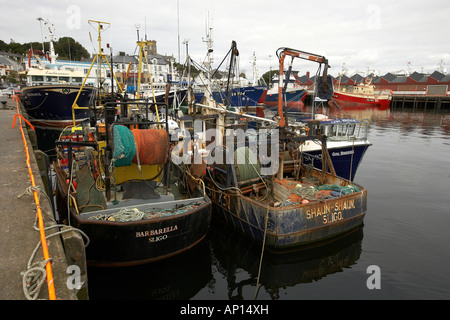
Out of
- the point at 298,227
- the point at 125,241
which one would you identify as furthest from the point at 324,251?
the point at 125,241

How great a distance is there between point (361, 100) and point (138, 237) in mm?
75215

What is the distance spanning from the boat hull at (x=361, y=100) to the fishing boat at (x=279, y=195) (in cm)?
6524

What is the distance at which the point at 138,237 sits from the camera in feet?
24.3

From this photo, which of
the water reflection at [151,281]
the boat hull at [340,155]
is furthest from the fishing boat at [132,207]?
the boat hull at [340,155]

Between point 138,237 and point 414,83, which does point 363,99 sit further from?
point 138,237

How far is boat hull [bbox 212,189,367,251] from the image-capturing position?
28.5 feet

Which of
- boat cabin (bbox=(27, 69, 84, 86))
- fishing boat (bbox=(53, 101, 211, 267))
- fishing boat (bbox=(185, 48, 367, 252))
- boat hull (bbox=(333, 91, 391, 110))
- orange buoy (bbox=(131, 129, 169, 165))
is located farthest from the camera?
boat hull (bbox=(333, 91, 391, 110))

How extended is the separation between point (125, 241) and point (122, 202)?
147 centimetres

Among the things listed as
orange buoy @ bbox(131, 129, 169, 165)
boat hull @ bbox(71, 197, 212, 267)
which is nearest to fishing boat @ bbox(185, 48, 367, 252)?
boat hull @ bbox(71, 197, 212, 267)

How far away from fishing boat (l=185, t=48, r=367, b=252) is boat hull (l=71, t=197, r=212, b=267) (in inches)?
76.6

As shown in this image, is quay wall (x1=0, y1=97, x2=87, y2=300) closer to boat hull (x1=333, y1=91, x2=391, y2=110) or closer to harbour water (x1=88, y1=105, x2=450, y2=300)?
harbour water (x1=88, y1=105, x2=450, y2=300)

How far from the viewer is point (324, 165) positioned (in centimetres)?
1202

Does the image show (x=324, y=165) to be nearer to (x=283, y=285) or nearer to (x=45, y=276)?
(x=283, y=285)

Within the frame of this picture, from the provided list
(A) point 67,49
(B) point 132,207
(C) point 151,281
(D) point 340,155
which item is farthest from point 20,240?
(A) point 67,49
